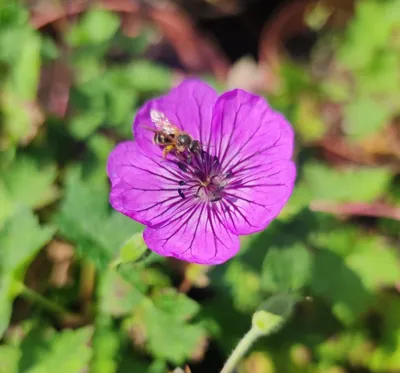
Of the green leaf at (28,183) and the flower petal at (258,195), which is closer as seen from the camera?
the flower petal at (258,195)

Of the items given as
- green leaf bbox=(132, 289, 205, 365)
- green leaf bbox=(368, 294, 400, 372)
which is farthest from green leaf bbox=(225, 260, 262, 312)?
green leaf bbox=(368, 294, 400, 372)

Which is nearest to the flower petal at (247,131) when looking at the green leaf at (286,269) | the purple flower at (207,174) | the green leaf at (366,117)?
the purple flower at (207,174)

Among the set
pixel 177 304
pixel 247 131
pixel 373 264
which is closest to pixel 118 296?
pixel 177 304

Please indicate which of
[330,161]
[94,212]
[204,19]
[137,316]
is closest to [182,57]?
[204,19]

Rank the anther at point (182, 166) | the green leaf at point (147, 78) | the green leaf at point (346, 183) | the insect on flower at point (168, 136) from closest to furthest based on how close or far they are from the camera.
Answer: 1. the insect on flower at point (168, 136)
2. the anther at point (182, 166)
3. the green leaf at point (346, 183)
4. the green leaf at point (147, 78)

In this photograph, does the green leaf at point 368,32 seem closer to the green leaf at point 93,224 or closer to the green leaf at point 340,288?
the green leaf at point 340,288

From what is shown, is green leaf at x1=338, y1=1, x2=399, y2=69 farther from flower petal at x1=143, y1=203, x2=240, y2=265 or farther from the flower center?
flower petal at x1=143, y1=203, x2=240, y2=265

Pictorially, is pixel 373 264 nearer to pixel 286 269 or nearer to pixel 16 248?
pixel 286 269
